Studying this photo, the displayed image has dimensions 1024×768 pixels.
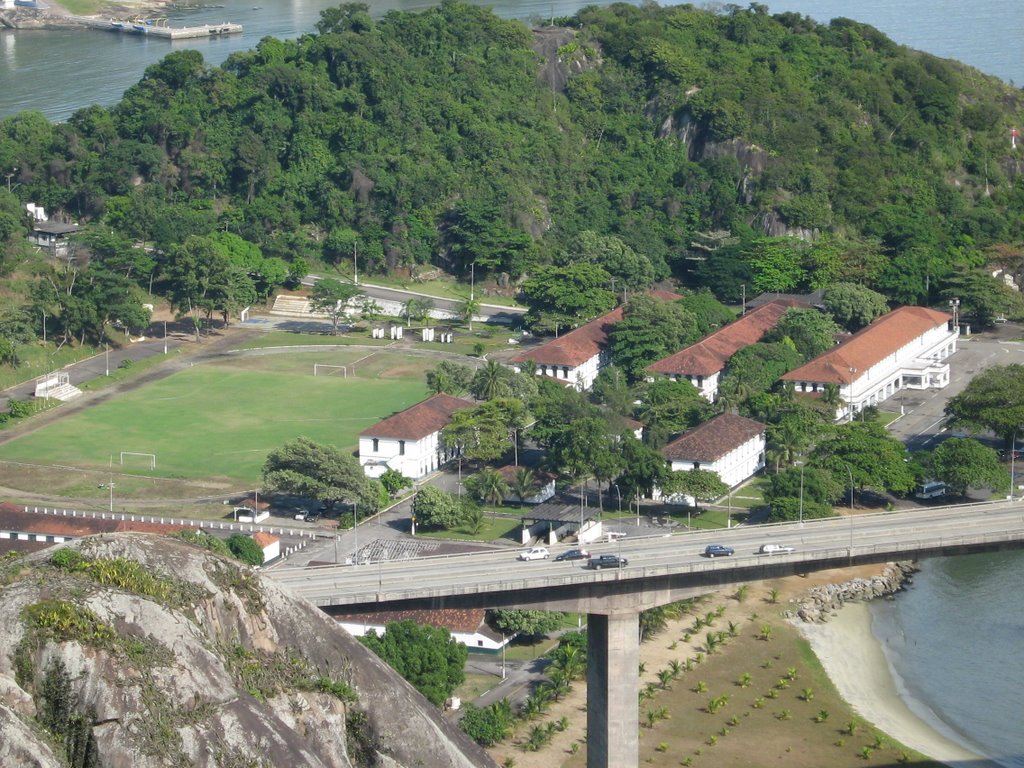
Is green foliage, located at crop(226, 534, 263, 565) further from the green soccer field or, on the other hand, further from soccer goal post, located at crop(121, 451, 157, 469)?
soccer goal post, located at crop(121, 451, 157, 469)

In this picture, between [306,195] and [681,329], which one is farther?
[306,195]

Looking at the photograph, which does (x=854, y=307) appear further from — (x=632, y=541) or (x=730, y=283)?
(x=632, y=541)

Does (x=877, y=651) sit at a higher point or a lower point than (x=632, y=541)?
lower

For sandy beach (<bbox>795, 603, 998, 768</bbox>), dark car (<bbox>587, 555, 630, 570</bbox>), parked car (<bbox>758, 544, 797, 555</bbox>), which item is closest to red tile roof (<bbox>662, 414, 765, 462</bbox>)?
sandy beach (<bbox>795, 603, 998, 768</bbox>)

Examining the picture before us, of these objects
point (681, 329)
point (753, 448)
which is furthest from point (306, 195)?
point (753, 448)

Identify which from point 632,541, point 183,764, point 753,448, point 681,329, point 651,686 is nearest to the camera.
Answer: point 183,764

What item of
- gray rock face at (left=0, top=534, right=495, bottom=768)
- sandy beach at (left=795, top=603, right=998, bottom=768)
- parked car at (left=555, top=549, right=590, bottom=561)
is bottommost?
sandy beach at (left=795, top=603, right=998, bottom=768)
